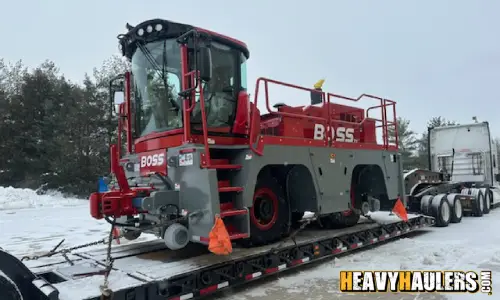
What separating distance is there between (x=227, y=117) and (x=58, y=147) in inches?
930

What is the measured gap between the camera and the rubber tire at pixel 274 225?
615 cm

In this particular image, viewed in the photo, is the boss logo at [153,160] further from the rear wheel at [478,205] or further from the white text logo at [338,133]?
the rear wheel at [478,205]

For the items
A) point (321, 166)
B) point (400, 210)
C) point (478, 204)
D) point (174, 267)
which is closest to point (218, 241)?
point (174, 267)

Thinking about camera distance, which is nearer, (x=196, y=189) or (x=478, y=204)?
(x=196, y=189)

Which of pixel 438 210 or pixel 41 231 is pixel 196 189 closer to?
pixel 438 210

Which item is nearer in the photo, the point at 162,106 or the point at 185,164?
the point at 185,164

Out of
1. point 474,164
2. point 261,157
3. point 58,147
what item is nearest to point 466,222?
point 474,164

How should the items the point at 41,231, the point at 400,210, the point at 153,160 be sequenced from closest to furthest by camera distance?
the point at 153,160 → the point at 400,210 → the point at 41,231

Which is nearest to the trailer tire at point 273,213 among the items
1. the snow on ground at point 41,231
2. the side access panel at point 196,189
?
the side access panel at point 196,189

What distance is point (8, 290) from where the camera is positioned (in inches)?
123

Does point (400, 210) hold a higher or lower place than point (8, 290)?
lower

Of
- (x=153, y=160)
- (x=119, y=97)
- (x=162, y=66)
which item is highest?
(x=162, y=66)

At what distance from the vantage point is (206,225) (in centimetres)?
496

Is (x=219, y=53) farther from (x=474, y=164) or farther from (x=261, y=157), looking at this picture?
(x=474, y=164)
